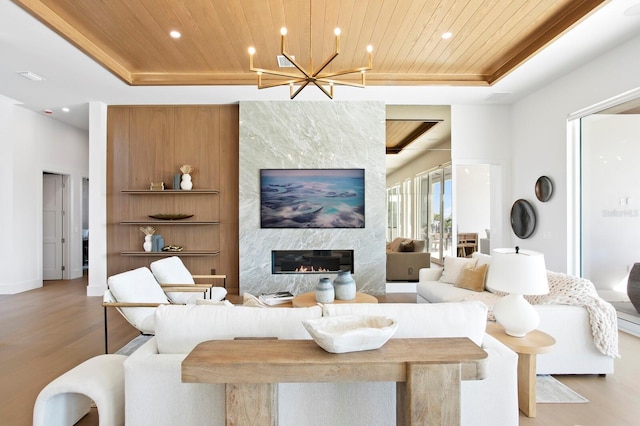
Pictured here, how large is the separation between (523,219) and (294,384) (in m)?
5.25

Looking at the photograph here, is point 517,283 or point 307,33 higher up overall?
point 307,33

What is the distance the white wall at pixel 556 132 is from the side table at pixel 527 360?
312cm

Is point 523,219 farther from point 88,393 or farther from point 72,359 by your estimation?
point 72,359

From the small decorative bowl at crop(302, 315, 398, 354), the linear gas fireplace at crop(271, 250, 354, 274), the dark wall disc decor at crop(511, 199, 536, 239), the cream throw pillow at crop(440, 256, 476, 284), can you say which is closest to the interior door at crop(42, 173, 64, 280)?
the linear gas fireplace at crop(271, 250, 354, 274)

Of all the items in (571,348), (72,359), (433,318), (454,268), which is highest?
(433,318)

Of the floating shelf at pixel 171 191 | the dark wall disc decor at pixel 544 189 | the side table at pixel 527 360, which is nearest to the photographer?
the side table at pixel 527 360

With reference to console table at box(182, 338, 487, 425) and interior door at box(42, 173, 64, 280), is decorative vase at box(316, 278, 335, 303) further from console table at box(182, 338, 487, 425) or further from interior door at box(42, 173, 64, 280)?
interior door at box(42, 173, 64, 280)

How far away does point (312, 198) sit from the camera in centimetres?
586

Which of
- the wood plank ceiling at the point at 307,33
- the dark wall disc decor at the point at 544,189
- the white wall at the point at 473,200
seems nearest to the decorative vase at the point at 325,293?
the wood plank ceiling at the point at 307,33

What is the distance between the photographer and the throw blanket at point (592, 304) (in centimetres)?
276

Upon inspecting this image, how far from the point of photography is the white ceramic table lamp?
2264 millimetres

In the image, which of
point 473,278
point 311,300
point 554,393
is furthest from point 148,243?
point 554,393

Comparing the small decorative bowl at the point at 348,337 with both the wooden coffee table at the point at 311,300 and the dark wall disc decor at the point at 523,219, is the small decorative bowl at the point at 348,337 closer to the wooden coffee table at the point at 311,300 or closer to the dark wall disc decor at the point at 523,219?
the wooden coffee table at the point at 311,300

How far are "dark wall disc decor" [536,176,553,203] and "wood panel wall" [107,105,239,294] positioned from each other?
467cm
